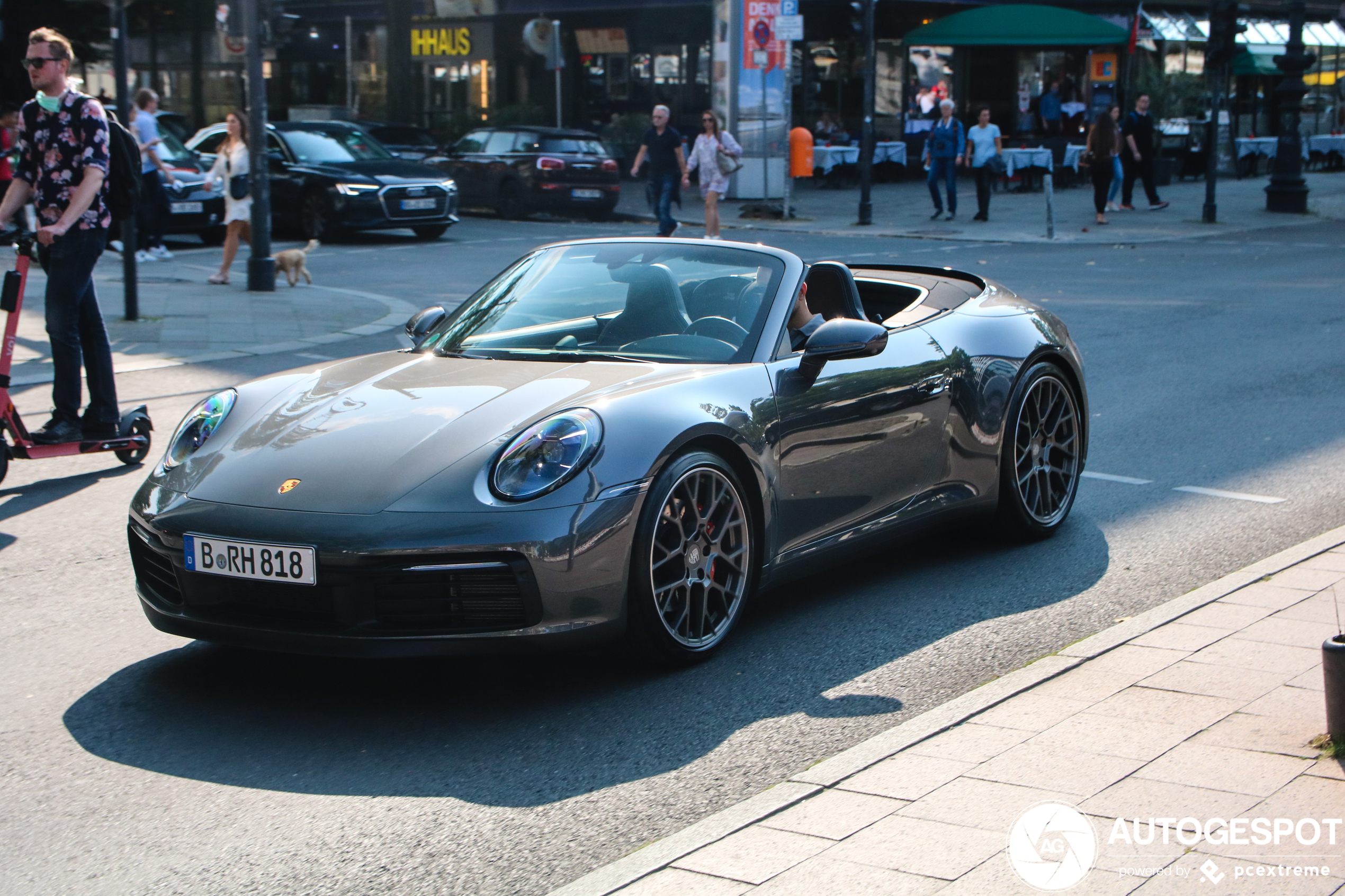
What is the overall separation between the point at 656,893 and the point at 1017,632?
2297 millimetres

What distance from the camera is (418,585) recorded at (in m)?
3.94

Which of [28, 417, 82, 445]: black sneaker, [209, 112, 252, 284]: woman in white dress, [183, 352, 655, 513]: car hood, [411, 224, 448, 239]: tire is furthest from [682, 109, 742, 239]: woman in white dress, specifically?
[183, 352, 655, 513]: car hood

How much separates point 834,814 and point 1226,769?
0.93 metres

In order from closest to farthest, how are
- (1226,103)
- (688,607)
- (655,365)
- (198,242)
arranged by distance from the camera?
1. (688,607)
2. (655,365)
3. (198,242)
4. (1226,103)

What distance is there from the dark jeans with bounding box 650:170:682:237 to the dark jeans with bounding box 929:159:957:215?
5.93 metres

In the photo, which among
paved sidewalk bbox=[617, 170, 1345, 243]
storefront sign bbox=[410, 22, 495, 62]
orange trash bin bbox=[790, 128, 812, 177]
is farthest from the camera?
storefront sign bbox=[410, 22, 495, 62]

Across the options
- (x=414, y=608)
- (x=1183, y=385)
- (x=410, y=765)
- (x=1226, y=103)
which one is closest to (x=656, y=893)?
(x=410, y=765)

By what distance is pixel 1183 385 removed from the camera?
9828 millimetres

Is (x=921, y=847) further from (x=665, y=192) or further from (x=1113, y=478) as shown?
(x=665, y=192)

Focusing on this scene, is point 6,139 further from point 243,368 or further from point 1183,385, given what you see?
point 1183,385

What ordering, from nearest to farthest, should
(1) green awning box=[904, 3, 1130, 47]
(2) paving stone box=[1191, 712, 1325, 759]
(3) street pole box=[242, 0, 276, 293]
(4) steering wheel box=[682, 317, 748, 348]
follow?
(2) paving stone box=[1191, 712, 1325, 759] < (4) steering wheel box=[682, 317, 748, 348] < (3) street pole box=[242, 0, 276, 293] < (1) green awning box=[904, 3, 1130, 47]

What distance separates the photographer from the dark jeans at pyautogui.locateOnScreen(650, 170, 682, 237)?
1998cm

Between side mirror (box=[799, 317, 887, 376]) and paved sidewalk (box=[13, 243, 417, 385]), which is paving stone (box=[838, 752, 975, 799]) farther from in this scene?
paved sidewalk (box=[13, 243, 417, 385])

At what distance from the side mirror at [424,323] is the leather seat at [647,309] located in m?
0.77
